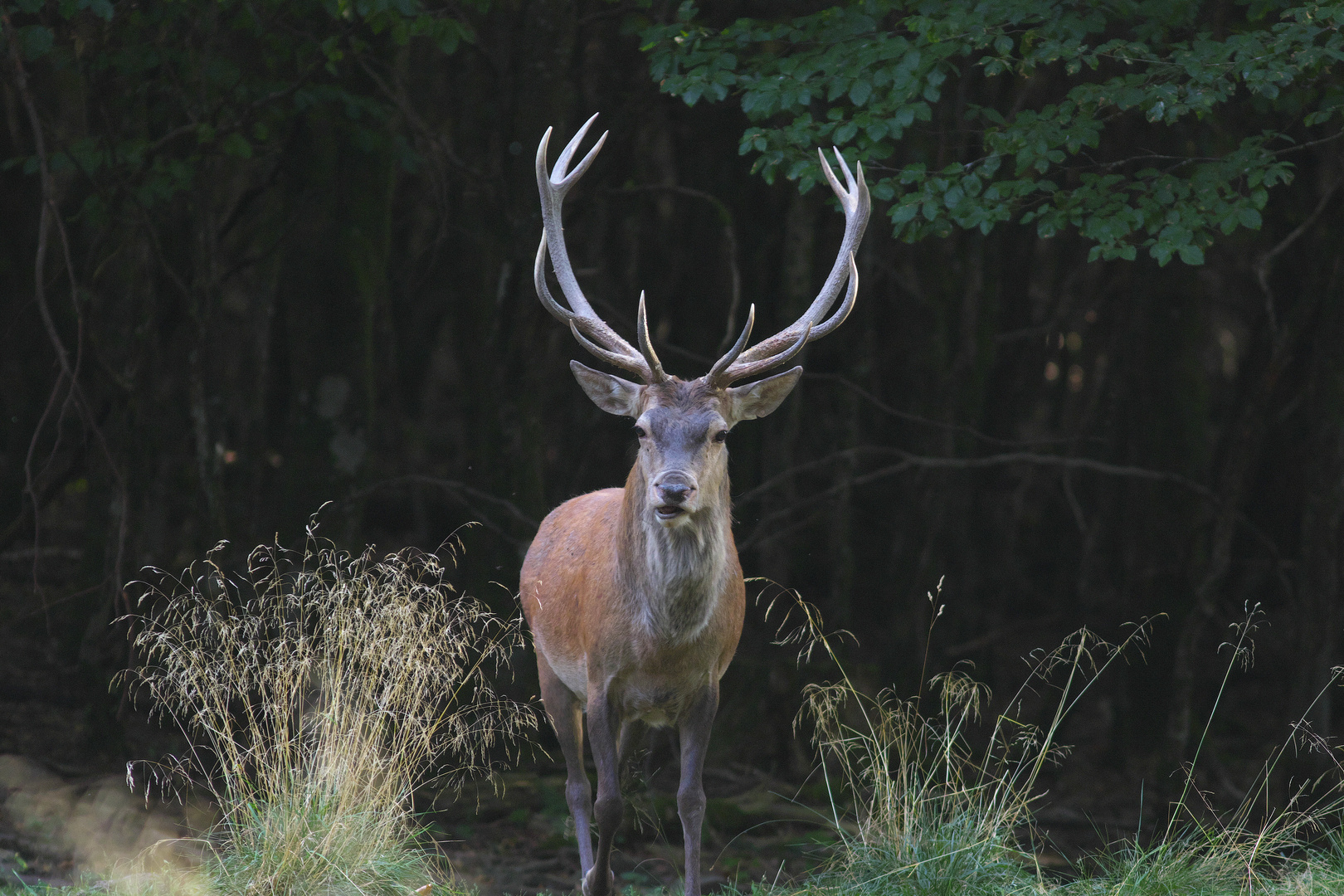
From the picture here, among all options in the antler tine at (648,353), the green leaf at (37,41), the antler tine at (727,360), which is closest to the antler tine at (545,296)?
the antler tine at (648,353)

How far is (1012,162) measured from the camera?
6688mm

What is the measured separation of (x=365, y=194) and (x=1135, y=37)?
14.4 feet

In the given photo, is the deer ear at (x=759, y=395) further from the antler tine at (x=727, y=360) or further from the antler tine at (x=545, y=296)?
the antler tine at (x=545, y=296)

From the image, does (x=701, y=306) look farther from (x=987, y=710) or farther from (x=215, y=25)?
(x=215, y=25)

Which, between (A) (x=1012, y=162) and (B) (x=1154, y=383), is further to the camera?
(B) (x=1154, y=383)

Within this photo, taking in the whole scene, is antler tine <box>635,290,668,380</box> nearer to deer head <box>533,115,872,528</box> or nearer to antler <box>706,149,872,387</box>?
deer head <box>533,115,872,528</box>

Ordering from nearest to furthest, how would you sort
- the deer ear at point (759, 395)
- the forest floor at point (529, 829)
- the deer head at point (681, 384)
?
the deer head at point (681, 384) → the deer ear at point (759, 395) → the forest floor at point (529, 829)

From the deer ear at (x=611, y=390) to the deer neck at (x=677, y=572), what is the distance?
0.89 ft

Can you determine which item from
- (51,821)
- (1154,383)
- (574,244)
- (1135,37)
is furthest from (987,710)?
(51,821)

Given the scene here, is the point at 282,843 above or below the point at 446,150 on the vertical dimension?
below

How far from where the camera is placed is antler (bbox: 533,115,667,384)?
4.93 metres

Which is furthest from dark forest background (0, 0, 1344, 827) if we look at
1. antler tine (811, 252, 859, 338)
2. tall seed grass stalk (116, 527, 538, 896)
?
tall seed grass stalk (116, 527, 538, 896)

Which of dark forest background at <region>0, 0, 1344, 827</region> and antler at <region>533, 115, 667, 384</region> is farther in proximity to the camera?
dark forest background at <region>0, 0, 1344, 827</region>

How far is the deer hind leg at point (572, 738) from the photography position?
17.4ft
